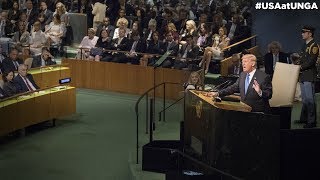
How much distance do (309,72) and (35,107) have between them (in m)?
4.89

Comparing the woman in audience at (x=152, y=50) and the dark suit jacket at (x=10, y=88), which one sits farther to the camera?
the woman in audience at (x=152, y=50)

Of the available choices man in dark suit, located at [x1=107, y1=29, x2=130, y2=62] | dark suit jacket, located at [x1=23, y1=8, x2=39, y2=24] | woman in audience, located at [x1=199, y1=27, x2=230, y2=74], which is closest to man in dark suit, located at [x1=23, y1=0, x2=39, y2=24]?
dark suit jacket, located at [x1=23, y1=8, x2=39, y2=24]

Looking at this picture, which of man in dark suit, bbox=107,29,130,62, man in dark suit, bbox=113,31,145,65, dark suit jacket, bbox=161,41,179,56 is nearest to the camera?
dark suit jacket, bbox=161,41,179,56

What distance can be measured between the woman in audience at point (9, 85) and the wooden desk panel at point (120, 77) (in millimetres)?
4195

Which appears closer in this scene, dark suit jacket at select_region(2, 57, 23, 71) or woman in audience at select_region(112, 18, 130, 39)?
dark suit jacket at select_region(2, 57, 23, 71)

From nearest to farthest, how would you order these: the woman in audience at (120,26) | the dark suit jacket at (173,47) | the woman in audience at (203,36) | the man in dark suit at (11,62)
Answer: the man in dark suit at (11,62)
the dark suit jacket at (173,47)
the woman in audience at (203,36)
the woman in audience at (120,26)

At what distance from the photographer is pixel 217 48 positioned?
16109 mm

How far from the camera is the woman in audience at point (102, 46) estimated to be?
17031 mm

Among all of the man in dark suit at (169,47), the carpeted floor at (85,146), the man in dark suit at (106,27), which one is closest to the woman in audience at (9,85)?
the carpeted floor at (85,146)

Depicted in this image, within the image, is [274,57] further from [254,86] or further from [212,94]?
[254,86]

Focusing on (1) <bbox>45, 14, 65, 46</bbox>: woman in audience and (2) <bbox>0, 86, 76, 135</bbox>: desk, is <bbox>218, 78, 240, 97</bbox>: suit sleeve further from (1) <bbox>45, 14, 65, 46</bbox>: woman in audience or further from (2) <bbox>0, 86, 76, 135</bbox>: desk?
(1) <bbox>45, 14, 65, 46</bbox>: woman in audience

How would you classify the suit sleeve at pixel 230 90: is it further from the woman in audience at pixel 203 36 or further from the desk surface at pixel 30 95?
the woman in audience at pixel 203 36

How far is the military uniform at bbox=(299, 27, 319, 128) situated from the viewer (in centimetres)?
1058

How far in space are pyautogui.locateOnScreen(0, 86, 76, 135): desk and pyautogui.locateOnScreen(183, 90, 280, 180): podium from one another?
4.42 m
